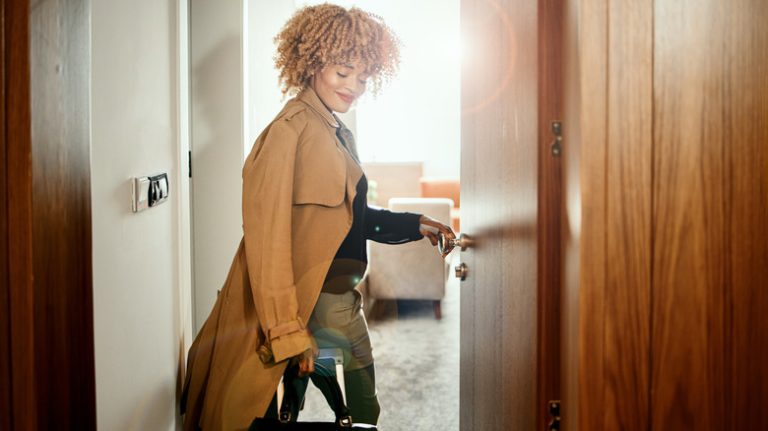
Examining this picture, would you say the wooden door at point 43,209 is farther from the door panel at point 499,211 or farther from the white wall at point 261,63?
the white wall at point 261,63

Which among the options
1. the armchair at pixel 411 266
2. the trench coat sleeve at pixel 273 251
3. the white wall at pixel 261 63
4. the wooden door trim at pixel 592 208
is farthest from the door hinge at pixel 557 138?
the armchair at pixel 411 266

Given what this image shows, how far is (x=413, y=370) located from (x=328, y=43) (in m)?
1.89

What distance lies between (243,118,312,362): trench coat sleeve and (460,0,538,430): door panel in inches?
17.0

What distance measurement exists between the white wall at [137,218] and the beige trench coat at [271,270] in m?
0.17

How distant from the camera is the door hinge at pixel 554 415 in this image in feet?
3.08

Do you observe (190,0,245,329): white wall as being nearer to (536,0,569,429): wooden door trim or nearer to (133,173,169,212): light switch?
(133,173,169,212): light switch

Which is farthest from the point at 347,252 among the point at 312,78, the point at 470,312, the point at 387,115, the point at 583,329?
the point at 387,115

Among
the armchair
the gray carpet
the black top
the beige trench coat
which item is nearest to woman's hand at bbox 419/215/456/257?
the black top

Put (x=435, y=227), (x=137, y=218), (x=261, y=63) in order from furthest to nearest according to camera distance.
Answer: (x=261, y=63), (x=435, y=227), (x=137, y=218)

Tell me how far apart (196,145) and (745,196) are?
2.16m

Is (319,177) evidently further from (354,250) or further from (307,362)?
(307,362)

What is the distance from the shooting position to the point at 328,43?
5.95ft

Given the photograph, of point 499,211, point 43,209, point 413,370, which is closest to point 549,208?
point 499,211

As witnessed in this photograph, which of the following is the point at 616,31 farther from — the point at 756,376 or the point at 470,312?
the point at 470,312
